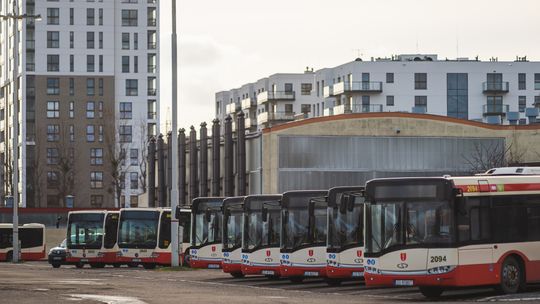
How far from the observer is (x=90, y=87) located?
158 meters

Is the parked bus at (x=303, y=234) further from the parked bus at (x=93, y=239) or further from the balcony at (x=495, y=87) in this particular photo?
the balcony at (x=495, y=87)

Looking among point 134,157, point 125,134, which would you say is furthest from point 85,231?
point 125,134

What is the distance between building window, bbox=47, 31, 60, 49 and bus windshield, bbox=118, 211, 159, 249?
3802 inches

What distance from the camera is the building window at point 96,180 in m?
154

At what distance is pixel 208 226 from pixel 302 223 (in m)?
10.6

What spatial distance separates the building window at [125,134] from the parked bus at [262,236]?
109594 mm

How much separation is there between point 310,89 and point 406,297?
140m

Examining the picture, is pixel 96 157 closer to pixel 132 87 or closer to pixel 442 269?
pixel 132 87

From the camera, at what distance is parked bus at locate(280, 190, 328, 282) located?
39.1 metres

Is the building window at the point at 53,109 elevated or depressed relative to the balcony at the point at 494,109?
elevated

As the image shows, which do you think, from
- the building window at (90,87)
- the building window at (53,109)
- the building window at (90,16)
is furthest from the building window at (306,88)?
the building window at (53,109)

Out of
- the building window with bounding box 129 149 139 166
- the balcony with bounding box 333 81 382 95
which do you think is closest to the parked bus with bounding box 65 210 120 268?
the balcony with bounding box 333 81 382 95

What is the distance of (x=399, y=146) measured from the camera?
299ft

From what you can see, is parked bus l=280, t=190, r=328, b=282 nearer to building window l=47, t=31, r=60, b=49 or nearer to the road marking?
the road marking
